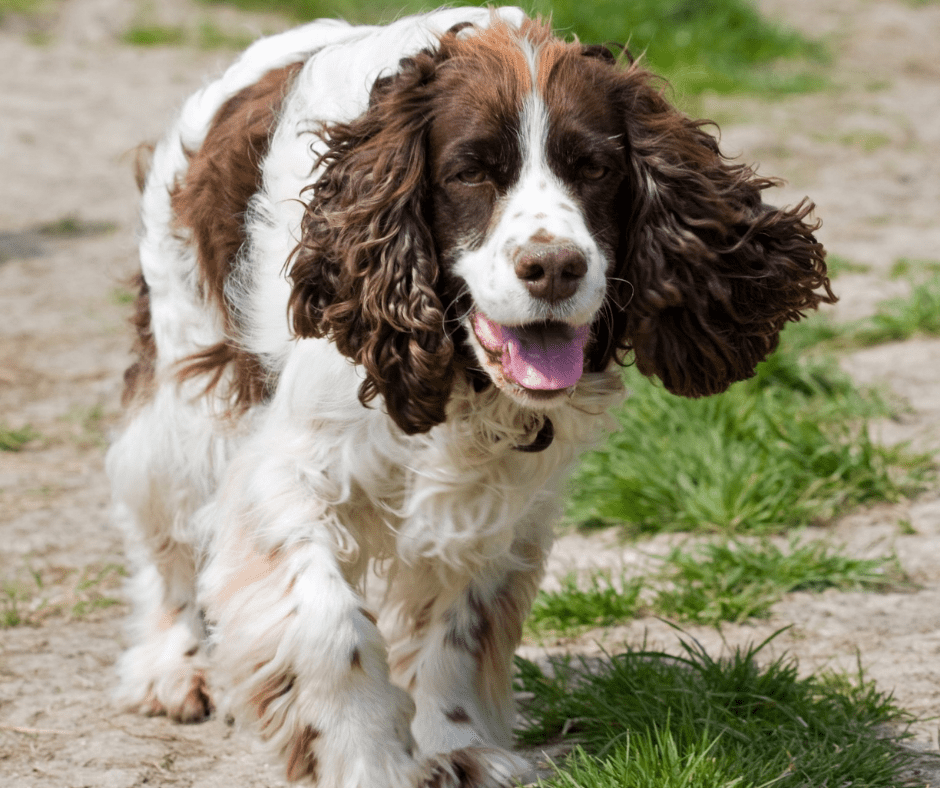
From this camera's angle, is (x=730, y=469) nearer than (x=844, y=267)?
Yes

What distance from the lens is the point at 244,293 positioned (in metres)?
3.37

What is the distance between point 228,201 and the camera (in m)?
3.41

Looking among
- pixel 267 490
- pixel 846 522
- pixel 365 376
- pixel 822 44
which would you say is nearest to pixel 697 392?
pixel 365 376

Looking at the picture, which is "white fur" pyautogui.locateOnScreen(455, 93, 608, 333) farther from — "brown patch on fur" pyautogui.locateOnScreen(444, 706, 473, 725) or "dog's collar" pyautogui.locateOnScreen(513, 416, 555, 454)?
"brown patch on fur" pyautogui.locateOnScreen(444, 706, 473, 725)

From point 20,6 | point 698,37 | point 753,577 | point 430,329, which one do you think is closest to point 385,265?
point 430,329

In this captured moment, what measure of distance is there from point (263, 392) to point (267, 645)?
69 cm

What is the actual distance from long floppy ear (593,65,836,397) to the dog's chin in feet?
0.91

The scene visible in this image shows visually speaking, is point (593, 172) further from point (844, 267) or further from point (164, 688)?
point (844, 267)

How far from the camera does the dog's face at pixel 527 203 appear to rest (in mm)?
2703

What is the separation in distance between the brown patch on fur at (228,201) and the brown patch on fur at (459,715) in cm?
89

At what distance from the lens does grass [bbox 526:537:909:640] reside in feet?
13.3

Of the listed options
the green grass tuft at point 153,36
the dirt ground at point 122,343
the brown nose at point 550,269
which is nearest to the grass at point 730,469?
the dirt ground at point 122,343

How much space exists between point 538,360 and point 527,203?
31 cm

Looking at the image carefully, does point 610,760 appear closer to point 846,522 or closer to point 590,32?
point 846,522
